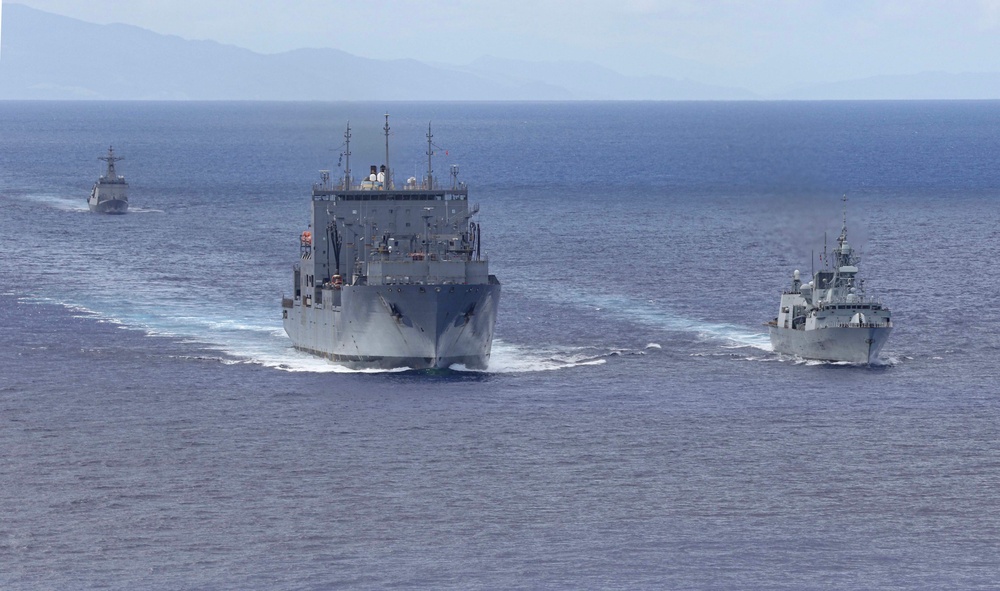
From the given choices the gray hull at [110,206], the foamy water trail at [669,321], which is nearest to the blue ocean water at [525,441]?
the foamy water trail at [669,321]

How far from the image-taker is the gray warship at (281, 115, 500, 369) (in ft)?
301

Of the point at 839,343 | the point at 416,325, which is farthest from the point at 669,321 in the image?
the point at 416,325

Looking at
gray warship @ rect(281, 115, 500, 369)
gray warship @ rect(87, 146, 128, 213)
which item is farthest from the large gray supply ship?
gray warship @ rect(87, 146, 128, 213)

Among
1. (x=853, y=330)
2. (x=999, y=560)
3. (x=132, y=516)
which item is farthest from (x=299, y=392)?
(x=999, y=560)

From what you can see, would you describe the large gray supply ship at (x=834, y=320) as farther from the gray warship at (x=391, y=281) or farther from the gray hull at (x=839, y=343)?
the gray warship at (x=391, y=281)

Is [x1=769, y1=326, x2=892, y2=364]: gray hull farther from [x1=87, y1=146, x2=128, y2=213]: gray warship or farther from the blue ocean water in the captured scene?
[x1=87, y1=146, x2=128, y2=213]: gray warship

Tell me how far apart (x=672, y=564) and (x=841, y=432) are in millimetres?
21434

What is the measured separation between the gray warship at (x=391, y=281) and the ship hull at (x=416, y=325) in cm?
5

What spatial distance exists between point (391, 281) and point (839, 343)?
79.0ft

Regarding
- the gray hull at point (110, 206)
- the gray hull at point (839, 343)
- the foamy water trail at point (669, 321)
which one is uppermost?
the gray hull at point (839, 343)

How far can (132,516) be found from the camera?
64.0 m

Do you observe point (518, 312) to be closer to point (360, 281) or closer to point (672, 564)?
point (360, 281)

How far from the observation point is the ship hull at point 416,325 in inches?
3597

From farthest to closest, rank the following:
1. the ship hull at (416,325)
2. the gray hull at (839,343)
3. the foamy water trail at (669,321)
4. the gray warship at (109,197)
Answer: the gray warship at (109,197)
the foamy water trail at (669,321)
the gray hull at (839,343)
the ship hull at (416,325)
